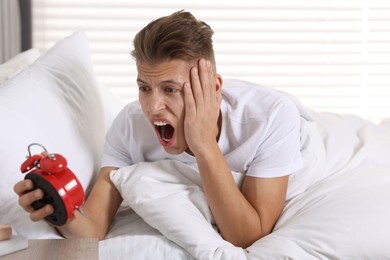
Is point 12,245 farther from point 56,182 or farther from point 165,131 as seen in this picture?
point 165,131

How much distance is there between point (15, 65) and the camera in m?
2.39

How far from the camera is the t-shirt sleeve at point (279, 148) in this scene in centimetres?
178

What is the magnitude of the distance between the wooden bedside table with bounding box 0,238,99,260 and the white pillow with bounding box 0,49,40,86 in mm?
1040

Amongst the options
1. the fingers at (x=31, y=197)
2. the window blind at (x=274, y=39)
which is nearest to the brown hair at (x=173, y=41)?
the fingers at (x=31, y=197)

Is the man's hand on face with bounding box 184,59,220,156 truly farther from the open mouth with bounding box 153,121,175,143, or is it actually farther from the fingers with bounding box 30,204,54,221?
the fingers with bounding box 30,204,54,221

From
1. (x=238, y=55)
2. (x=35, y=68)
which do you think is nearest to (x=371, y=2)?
(x=238, y=55)

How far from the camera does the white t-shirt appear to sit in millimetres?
1793

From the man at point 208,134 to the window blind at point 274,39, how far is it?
147 centimetres

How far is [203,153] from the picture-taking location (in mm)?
1702

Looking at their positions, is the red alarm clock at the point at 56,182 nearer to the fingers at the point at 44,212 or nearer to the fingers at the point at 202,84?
the fingers at the point at 44,212

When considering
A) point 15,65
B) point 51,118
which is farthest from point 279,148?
point 15,65

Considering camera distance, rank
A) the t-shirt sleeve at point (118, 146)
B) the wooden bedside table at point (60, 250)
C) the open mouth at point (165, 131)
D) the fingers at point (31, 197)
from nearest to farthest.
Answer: the wooden bedside table at point (60, 250), the fingers at point (31, 197), the open mouth at point (165, 131), the t-shirt sleeve at point (118, 146)

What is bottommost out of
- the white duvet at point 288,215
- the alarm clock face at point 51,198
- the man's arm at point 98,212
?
the man's arm at point 98,212

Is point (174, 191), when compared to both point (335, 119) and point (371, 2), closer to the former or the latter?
point (335, 119)
